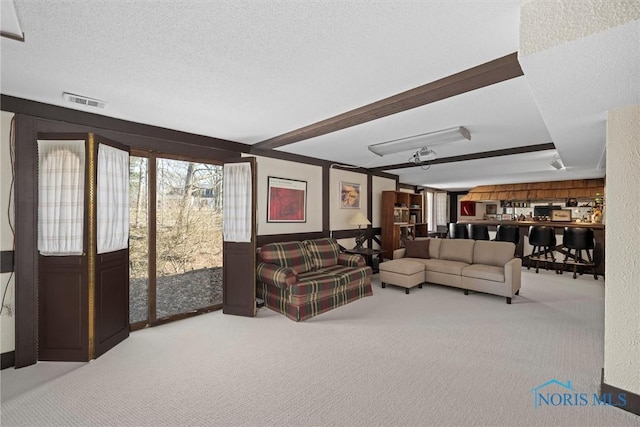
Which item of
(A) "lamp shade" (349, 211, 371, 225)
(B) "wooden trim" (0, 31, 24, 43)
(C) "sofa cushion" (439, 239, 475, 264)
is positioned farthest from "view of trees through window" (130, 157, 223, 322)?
(C) "sofa cushion" (439, 239, 475, 264)

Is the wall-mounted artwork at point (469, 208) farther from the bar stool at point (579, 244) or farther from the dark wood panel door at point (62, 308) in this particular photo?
the dark wood panel door at point (62, 308)

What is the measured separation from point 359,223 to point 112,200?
399cm

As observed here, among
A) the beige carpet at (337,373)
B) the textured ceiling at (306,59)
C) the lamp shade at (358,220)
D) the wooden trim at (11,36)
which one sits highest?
the textured ceiling at (306,59)

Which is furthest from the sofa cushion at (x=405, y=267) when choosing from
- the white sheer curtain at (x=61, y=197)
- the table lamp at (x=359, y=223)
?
the white sheer curtain at (x=61, y=197)

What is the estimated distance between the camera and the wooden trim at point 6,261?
104 inches

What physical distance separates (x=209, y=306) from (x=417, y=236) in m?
6.02

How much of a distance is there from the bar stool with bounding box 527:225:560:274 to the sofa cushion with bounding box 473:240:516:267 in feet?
7.85

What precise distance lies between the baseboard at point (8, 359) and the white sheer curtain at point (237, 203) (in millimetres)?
2242

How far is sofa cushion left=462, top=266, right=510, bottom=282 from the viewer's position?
452cm

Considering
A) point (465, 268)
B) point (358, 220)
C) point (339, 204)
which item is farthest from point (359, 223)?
point (465, 268)

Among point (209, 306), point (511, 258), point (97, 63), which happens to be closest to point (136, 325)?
point (209, 306)

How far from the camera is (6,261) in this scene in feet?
8.70

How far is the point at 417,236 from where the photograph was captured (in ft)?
27.1

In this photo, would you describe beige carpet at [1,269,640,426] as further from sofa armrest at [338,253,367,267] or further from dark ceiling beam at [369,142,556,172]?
dark ceiling beam at [369,142,556,172]
